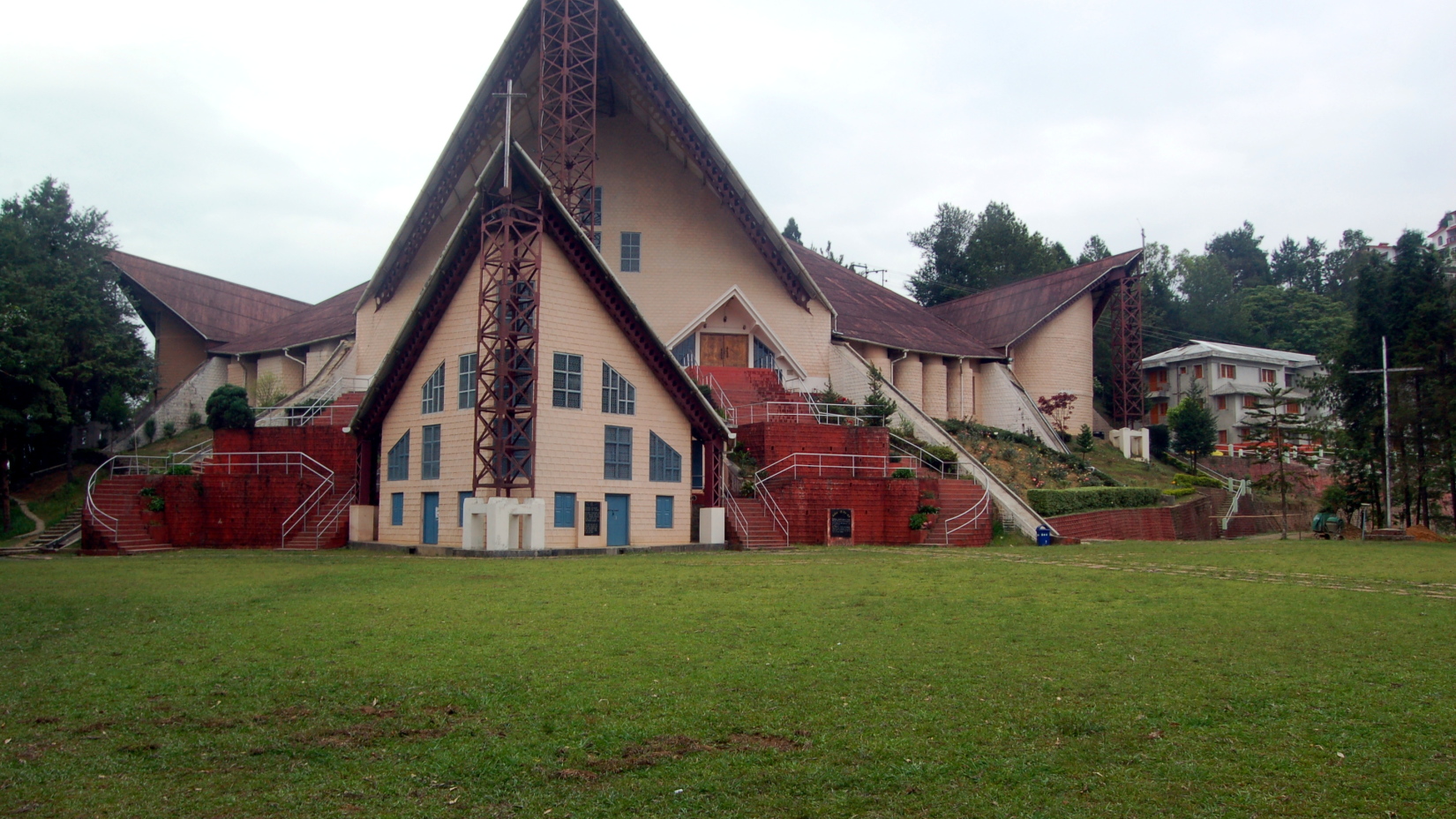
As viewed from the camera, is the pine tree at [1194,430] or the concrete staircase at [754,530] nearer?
the concrete staircase at [754,530]

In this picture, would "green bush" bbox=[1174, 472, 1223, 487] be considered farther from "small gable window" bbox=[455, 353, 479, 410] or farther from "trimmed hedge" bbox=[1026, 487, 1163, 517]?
"small gable window" bbox=[455, 353, 479, 410]

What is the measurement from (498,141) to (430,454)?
14.1 metres

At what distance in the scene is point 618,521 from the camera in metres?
27.7

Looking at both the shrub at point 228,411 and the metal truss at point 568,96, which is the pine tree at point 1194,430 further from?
the shrub at point 228,411

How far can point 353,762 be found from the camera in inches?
269

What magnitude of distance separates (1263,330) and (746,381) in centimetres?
6469

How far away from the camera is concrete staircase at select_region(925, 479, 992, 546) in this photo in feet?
96.8

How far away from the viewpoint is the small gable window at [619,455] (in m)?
27.7

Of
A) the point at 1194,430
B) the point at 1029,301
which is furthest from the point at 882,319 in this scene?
the point at 1194,430

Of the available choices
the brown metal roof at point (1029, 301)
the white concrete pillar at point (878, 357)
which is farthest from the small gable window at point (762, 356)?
the brown metal roof at point (1029, 301)

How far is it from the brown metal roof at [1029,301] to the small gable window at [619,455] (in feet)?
97.2

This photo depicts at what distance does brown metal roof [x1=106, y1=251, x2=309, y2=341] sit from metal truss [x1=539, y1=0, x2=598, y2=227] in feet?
91.6

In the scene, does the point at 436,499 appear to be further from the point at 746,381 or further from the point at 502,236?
Result: the point at 746,381

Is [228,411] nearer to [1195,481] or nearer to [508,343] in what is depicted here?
[508,343]
